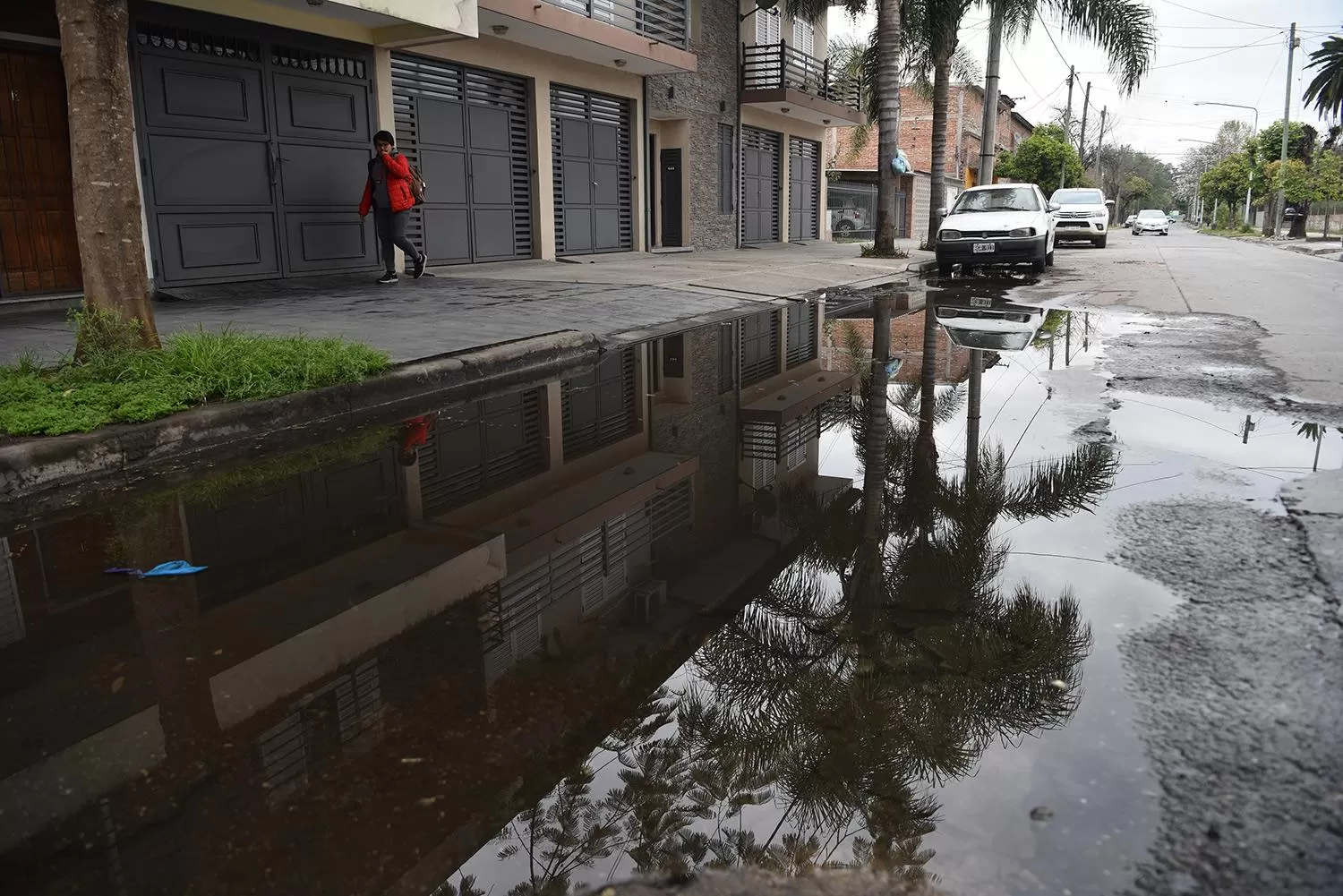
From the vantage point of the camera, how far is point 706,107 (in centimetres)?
2316

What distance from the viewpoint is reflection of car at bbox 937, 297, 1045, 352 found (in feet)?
31.1

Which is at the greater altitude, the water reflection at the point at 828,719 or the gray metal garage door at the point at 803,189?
the gray metal garage door at the point at 803,189

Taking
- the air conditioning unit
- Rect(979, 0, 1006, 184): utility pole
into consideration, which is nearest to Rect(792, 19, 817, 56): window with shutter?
Rect(979, 0, 1006, 184): utility pole

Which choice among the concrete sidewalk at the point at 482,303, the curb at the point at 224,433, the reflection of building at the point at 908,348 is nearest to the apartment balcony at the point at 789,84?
the concrete sidewalk at the point at 482,303

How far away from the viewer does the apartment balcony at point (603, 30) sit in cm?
1485

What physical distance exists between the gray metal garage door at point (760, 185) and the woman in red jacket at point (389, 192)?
1425 cm

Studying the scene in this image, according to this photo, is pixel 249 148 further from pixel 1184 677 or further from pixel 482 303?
pixel 1184 677

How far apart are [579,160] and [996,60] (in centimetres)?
1111

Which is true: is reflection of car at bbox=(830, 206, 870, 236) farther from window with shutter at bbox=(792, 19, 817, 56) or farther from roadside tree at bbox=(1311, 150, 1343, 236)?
roadside tree at bbox=(1311, 150, 1343, 236)

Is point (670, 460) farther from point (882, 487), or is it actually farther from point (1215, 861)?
point (1215, 861)

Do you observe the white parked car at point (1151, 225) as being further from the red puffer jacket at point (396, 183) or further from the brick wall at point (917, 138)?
the red puffer jacket at point (396, 183)

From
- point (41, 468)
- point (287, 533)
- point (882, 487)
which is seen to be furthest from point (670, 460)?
point (41, 468)

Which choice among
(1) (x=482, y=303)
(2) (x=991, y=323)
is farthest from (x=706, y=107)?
(1) (x=482, y=303)

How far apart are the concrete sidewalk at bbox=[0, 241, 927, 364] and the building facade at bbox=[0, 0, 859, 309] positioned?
2.40 ft
